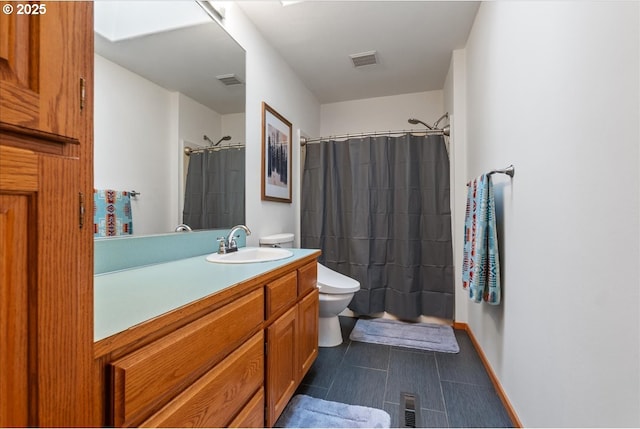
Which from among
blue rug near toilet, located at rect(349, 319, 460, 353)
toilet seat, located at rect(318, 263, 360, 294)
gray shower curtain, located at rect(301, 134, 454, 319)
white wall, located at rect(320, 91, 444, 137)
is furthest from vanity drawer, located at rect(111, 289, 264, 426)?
white wall, located at rect(320, 91, 444, 137)

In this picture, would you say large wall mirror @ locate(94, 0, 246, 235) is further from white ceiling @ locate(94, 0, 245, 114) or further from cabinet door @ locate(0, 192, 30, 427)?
cabinet door @ locate(0, 192, 30, 427)

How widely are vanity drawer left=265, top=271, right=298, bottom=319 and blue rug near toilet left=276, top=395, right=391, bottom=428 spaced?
0.57 meters

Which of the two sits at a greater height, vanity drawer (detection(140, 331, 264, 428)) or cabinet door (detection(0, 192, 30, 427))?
cabinet door (detection(0, 192, 30, 427))

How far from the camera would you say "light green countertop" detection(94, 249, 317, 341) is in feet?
2.08

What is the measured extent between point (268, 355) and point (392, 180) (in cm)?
204

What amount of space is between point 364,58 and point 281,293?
226cm

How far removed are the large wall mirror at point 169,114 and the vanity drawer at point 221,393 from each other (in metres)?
0.74

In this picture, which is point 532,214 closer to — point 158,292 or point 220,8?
point 158,292

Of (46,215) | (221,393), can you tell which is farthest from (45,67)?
(221,393)

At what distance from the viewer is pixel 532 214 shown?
3.89 ft

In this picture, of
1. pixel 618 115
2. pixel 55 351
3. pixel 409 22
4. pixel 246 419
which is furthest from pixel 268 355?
pixel 409 22

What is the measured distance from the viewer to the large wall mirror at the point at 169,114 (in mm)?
1147

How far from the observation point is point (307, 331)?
5.31 feet

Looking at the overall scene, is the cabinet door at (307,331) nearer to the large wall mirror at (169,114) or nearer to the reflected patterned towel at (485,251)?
the large wall mirror at (169,114)
